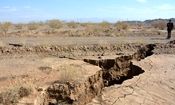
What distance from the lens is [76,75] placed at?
43.9 feet

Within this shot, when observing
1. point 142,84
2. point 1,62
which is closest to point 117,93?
point 142,84

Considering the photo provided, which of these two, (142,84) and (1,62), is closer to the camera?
(142,84)

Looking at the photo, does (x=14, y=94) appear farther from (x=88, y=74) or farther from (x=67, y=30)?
(x=67, y=30)

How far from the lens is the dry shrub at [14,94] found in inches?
424

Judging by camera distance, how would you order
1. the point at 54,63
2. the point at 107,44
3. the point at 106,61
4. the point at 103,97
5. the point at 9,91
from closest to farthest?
the point at 9,91 → the point at 103,97 → the point at 54,63 → the point at 106,61 → the point at 107,44

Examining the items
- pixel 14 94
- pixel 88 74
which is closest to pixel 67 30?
pixel 88 74

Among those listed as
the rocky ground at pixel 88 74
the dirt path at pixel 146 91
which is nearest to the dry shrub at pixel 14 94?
the rocky ground at pixel 88 74

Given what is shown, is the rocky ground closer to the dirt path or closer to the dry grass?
the dirt path

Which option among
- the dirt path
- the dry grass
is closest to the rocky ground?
the dirt path

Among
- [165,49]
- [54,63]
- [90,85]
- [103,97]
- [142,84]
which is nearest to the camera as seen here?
[103,97]

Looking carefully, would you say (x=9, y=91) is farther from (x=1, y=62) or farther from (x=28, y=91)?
(x=1, y=62)

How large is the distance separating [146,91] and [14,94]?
13.5 ft

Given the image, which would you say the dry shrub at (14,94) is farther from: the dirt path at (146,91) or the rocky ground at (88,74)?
the dirt path at (146,91)

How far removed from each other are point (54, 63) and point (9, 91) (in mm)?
6276
